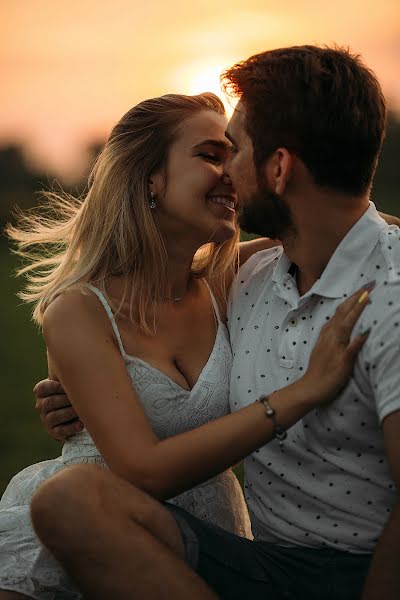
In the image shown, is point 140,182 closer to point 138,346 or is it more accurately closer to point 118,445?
point 138,346

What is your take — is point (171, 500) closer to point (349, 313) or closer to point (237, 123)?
point (349, 313)

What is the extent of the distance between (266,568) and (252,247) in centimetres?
145

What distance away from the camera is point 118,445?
3133 mm

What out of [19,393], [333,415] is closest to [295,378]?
[333,415]

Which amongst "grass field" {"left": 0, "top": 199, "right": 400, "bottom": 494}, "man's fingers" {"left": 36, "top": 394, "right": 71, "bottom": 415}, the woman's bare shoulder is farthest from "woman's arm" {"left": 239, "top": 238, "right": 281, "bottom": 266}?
"grass field" {"left": 0, "top": 199, "right": 400, "bottom": 494}

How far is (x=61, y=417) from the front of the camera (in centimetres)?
370

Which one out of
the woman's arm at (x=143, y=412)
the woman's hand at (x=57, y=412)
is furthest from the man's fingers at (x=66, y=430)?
the woman's arm at (x=143, y=412)

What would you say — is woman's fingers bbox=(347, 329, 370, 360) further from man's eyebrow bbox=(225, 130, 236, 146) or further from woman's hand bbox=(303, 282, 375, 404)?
man's eyebrow bbox=(225, 130, 236, 146)

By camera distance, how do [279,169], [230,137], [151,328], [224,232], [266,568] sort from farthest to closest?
[224,232], [151,328], [230,137], [279,169], [266,568]

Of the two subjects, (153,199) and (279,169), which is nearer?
(279,169)

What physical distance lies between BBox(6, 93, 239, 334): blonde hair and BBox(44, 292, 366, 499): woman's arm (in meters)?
0.34

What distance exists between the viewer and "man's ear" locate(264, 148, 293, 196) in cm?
327

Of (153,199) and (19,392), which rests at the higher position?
(153,199)

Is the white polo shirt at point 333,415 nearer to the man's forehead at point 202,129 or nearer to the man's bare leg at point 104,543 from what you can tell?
the man's bare leg at point 104,543
